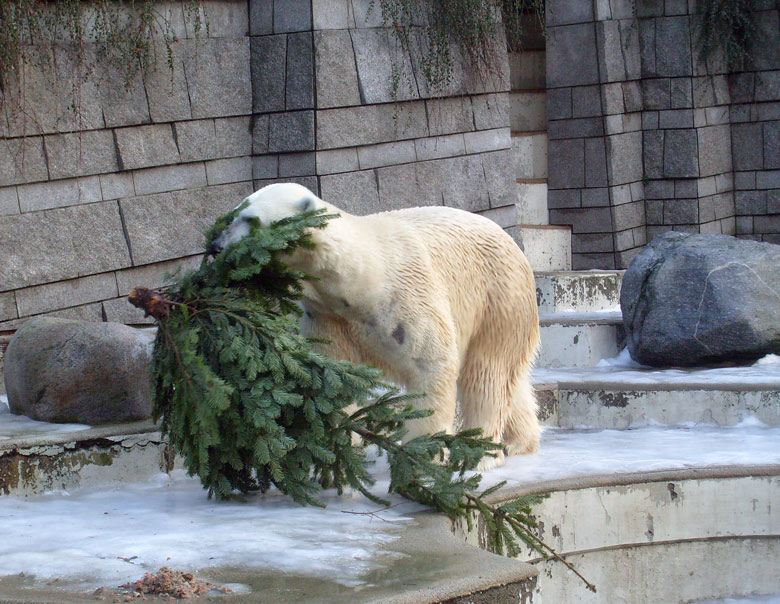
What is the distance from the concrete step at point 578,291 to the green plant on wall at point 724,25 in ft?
10.0

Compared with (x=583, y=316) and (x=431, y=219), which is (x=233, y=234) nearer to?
(x=431, y=219)

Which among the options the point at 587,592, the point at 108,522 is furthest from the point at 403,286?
the point at 587,592

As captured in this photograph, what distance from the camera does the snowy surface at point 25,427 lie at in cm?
427

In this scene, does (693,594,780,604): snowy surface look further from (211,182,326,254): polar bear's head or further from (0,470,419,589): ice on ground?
(211,182,326,254): polar bear's head

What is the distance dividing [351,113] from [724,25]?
4557 millimetres

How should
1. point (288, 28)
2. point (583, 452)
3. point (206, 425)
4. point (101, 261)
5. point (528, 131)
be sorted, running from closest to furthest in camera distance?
point (206, 425), point (583, 452), point (101, 261), point (288, 28), point (528, 131)

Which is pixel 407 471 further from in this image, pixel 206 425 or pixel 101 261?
pixel 101 261

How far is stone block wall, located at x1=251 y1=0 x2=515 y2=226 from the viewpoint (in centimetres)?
687

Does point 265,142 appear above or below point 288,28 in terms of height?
below

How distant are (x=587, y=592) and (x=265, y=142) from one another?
372cm

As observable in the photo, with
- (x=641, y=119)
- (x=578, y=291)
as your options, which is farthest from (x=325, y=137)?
(x=641, y=119)

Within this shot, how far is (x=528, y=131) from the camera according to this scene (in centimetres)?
1035

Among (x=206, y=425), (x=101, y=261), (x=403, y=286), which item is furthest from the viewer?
(x=101, y=261)

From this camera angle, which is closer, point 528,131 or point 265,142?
point 265,142
